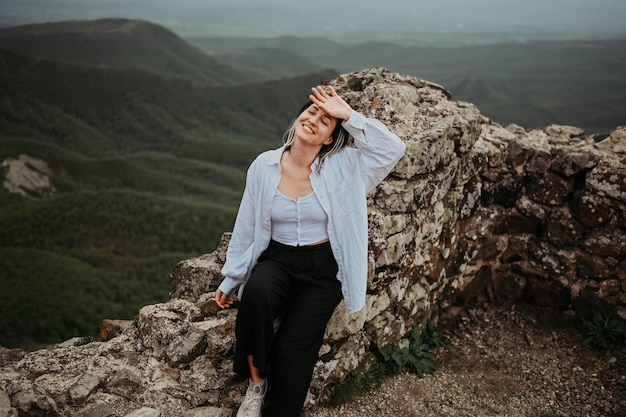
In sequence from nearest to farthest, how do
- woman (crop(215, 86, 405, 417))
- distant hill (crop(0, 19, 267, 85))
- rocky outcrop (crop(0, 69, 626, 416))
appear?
woman (crop(215, 86, 405, 417)), rocky outcrop (crop(0, 69, 626, 416)), distant hill (crop(0, 19, 267, 85))

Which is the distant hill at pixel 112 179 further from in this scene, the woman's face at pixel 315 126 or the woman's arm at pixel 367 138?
the woman's arm at pixel 367 138

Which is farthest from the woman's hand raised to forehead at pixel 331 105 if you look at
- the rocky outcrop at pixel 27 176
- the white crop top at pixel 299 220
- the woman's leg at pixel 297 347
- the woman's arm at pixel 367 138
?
the rocky outcrop at pixel 27 176

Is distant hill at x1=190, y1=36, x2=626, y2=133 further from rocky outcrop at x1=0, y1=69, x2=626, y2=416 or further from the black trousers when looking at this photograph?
the black trousers

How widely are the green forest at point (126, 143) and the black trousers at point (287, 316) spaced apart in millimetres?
25551

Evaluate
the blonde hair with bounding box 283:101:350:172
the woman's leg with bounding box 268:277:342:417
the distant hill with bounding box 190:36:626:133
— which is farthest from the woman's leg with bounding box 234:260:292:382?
the distant hill with bounding box 190:36:626:133

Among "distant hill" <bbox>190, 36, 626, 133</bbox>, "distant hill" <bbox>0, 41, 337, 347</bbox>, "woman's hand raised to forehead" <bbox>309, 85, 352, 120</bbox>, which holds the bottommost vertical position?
"distant hill" <bbox>0, 41, 337, 347</bbox>

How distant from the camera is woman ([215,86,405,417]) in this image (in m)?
4.59

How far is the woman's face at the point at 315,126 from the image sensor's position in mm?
4727

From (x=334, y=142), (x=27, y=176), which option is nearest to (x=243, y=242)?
(x=334, y=142)

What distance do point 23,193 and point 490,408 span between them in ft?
190

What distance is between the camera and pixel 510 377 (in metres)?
6.25

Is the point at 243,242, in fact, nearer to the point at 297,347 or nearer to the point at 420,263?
the point at 297,347

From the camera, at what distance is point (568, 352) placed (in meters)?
6.65

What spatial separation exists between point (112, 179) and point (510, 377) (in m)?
61.7
